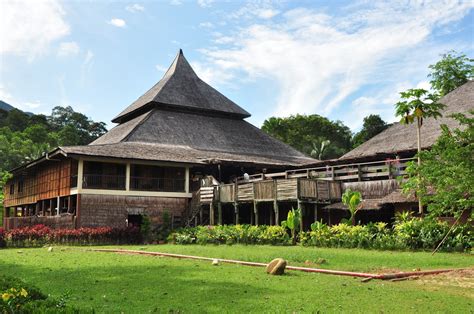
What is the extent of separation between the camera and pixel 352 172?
25.8m

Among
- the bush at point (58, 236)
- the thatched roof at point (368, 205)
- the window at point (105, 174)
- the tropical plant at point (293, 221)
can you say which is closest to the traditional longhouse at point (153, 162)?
the window at point (105, 174)

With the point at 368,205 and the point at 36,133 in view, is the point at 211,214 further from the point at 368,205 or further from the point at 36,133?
the point at 36,133

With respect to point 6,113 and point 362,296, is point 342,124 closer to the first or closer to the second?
point 6,113

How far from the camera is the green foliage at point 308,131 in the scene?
69.8 meters

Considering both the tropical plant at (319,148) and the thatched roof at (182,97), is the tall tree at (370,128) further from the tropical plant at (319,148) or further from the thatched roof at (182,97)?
the thatched roof at (182,97)

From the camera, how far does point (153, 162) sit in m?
30.8

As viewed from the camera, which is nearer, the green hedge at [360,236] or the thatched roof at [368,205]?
the green hedge at [360,236]

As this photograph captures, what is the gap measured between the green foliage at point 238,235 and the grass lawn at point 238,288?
7.89 meters

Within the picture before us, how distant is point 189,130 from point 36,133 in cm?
4003

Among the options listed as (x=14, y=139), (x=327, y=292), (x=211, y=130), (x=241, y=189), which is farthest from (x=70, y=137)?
(x=327, y=292)

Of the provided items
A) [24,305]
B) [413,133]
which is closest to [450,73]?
[413,133]

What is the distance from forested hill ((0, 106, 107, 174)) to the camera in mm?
62438

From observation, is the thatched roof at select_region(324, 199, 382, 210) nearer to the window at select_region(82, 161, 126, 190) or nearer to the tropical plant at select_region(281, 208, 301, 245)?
the tropical plant at select_region(281, 208, 301, 245)

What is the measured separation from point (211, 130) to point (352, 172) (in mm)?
17962
